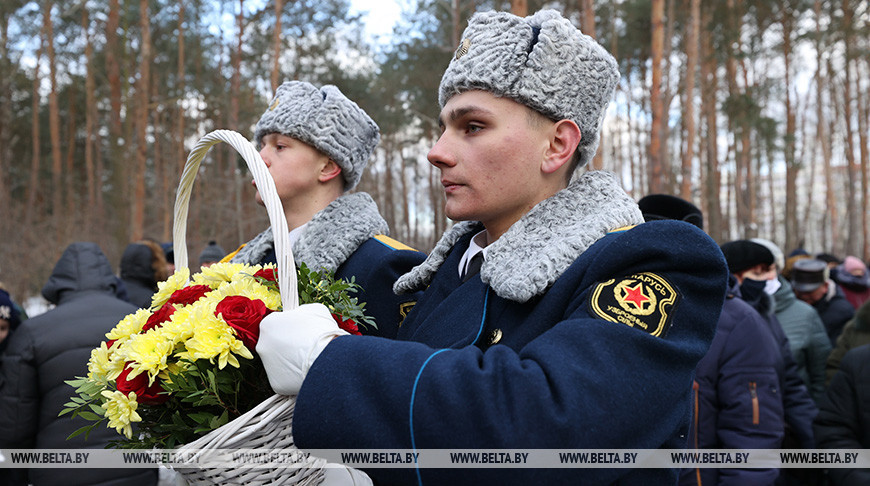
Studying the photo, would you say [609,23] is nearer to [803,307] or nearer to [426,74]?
[426,74]

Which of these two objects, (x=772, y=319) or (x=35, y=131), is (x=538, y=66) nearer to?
(x=772, y=319)

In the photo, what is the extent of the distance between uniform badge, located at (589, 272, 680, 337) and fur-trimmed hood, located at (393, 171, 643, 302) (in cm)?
16

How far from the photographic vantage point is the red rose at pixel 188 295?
183cm

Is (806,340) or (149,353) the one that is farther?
(806,340)

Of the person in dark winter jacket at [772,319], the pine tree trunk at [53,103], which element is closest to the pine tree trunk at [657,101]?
the person in dark winter jacket at [772,319]

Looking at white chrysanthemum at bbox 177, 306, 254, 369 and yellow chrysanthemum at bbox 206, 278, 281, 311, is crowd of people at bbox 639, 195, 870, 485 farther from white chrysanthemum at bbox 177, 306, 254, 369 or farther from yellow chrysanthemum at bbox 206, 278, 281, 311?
white chrysanthemum at bbox 177, 306, 254, 369

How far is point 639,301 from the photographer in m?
1.42

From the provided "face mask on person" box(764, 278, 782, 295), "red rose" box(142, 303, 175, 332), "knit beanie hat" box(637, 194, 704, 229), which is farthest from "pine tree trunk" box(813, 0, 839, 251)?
"red rose" box(142, 303, 175, 332)

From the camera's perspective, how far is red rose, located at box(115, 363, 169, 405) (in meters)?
1.52

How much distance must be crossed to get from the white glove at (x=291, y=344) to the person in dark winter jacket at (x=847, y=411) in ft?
9.40

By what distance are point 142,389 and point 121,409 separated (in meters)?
0.07

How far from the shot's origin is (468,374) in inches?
51.1

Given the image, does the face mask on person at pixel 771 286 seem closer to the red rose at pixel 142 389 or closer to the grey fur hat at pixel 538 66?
the grey fur hat at pixel 538 66

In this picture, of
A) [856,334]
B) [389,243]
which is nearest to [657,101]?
[856,334]
